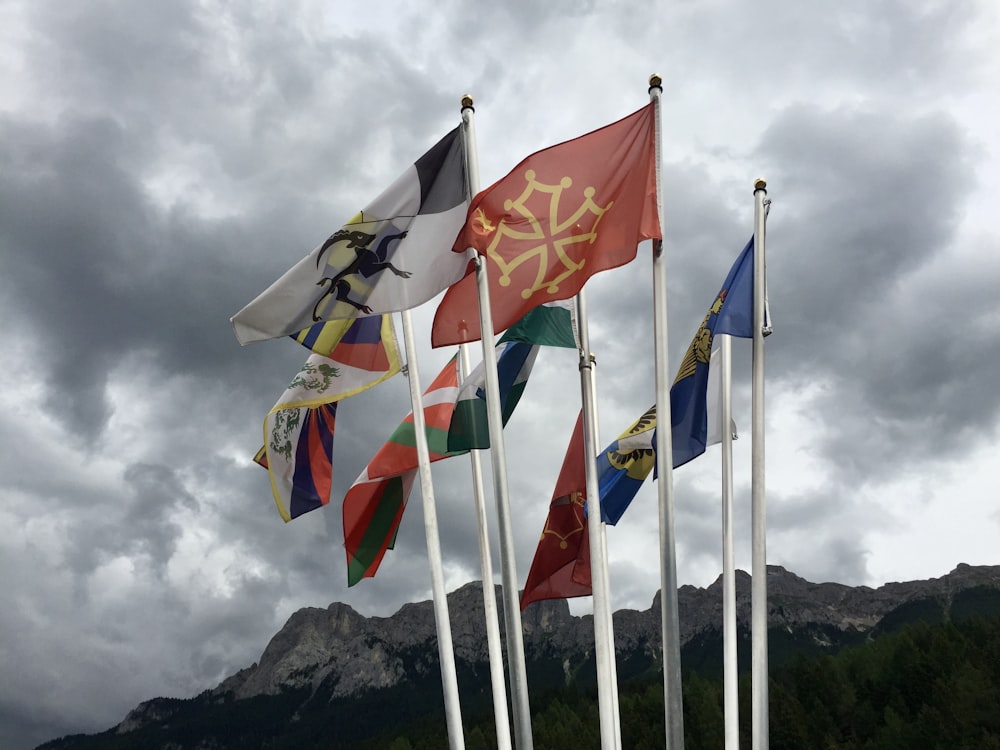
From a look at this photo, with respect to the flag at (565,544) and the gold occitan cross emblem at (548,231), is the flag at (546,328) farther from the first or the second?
the gold occitan cross emblem at (548,231)

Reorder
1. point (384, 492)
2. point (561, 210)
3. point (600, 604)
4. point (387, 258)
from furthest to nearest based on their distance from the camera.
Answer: point (384, 492), point (387, 258), point (600, 604), point (561, 210)

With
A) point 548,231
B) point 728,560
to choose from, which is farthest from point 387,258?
point 728,560

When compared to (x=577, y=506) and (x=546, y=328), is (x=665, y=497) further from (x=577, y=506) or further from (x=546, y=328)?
(x=577, y=506)

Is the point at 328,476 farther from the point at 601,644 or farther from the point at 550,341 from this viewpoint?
the point at 601,644

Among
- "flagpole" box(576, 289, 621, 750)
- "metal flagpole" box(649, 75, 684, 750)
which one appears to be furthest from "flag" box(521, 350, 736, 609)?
"metal flagpole" box(649, 75, 684, 750)

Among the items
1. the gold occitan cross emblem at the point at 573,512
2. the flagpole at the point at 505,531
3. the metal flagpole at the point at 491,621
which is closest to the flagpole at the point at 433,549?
the metal flagpole at the point at 491,621

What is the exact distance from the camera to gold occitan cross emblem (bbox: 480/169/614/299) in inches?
542

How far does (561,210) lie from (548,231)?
344 millimetres

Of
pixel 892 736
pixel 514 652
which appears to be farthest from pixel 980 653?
pixel 514 652

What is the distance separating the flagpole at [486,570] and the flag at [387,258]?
0.39 metres

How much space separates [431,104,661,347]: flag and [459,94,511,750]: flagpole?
1.17 m

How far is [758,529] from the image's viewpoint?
1614cm

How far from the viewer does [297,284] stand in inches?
599

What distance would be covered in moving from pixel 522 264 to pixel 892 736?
91.6m
